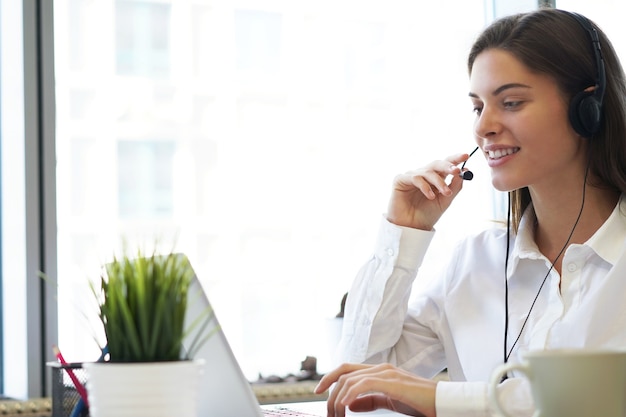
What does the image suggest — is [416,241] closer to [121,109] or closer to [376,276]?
[376,276]

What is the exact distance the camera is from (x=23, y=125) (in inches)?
87.0

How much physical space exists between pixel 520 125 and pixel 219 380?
85 cm

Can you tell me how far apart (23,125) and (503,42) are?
1.23 m

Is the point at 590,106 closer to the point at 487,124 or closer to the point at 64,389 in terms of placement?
the point at 487,124

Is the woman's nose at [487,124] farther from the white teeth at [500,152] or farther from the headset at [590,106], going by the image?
the headset at [590,106]

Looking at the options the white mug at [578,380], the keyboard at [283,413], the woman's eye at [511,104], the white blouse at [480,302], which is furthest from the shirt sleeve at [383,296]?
the white mug at [578,380]

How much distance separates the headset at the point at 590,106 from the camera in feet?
5.33

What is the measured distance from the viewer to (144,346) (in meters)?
0.78

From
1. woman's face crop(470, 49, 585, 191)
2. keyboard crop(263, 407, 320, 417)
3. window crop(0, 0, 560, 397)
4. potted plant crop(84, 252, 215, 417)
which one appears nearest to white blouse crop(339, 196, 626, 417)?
woman's face crop(470, 49, 585, 191)

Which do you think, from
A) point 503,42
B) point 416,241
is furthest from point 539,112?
point 416,241

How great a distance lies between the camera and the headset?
162 cm

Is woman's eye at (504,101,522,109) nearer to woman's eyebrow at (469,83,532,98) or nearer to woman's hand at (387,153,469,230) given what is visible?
woman's eyebrow at (469,83,532,98)

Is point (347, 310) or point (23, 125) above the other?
point (23, 125)

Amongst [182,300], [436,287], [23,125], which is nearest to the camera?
[182,300]
